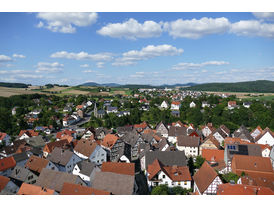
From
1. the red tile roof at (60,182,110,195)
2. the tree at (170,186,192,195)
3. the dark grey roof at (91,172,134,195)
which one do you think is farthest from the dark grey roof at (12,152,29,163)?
the tree at (170,186,192,195)

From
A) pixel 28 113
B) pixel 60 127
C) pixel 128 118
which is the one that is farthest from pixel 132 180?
pixel 28 113

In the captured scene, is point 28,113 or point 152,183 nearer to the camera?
point 152,183

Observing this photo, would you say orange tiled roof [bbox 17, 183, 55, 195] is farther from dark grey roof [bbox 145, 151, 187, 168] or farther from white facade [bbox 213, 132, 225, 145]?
white facade [bbox 213, 132, 225, 145]

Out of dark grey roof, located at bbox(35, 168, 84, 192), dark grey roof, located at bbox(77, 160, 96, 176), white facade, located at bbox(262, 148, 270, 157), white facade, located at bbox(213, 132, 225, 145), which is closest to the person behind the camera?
dark grey roof, located at bbox(35, 168, 84, 192)

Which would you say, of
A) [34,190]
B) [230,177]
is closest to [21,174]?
[34,190]

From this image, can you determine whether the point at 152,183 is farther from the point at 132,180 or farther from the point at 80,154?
the point at 80,154
